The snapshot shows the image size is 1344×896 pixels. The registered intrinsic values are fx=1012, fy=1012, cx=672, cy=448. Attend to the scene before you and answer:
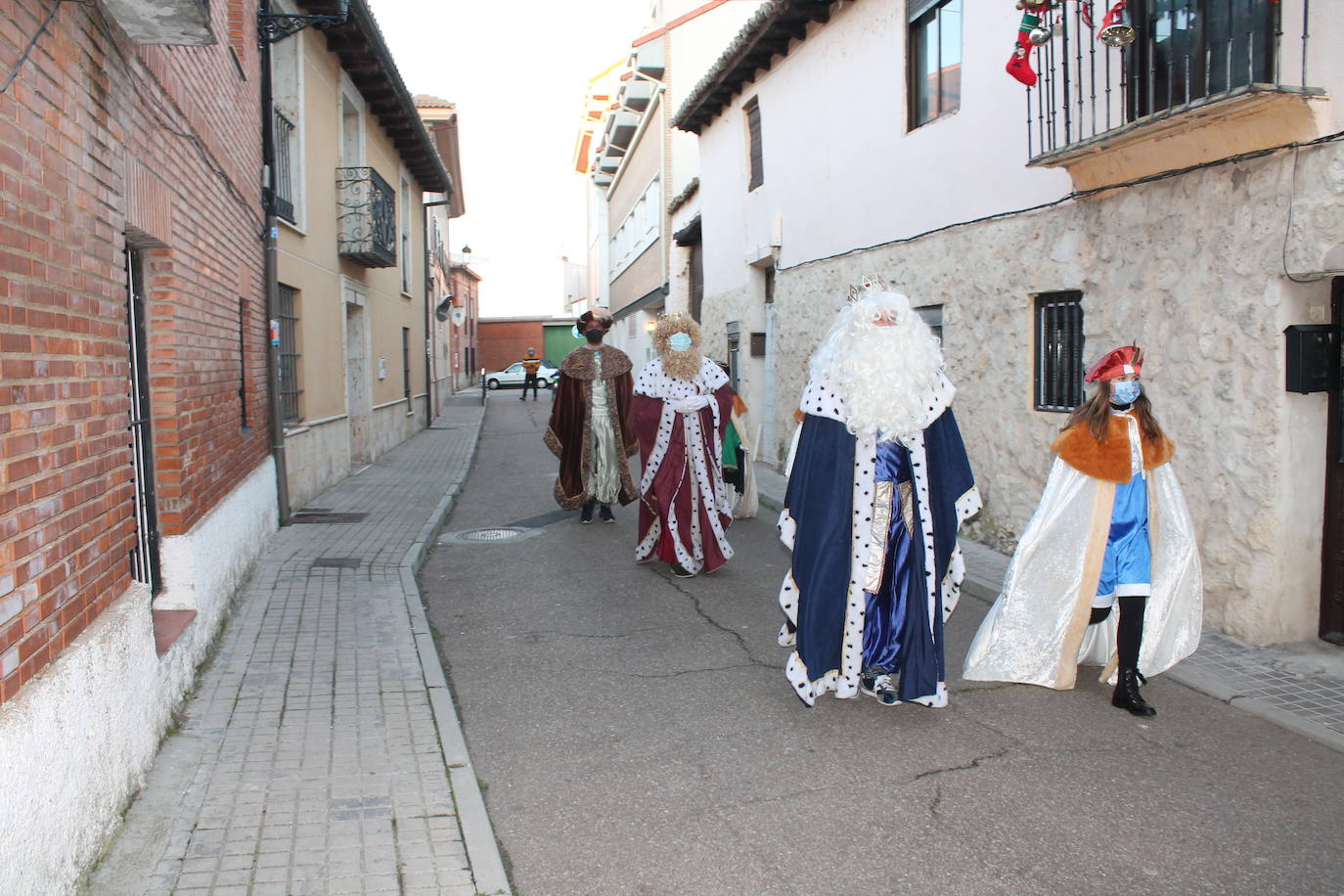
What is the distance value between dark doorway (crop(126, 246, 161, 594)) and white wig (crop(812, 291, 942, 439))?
330 cm

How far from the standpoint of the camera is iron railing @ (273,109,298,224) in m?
10.8

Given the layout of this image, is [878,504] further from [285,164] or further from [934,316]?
[285,164]

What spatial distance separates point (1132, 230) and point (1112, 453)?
2521 millimetres

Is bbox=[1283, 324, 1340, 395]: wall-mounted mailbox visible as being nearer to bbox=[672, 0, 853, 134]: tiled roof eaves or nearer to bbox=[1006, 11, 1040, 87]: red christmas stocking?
bbox=[1006, 11, 1040, 87]: red christmas stocking

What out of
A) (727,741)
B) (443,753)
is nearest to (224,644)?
(443,753)

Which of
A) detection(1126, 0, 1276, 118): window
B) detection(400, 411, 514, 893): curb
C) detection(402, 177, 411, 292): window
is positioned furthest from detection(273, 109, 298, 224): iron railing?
detection(402, 177, 411, 292): window

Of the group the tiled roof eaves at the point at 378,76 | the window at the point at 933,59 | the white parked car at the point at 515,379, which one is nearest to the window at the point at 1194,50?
the window at the point at 933,59

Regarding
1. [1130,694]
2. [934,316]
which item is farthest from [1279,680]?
[934,316]

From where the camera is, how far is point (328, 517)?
A: 10195mm

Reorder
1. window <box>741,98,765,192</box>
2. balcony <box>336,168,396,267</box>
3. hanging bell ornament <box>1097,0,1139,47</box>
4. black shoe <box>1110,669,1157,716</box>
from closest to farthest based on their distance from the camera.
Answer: black shoe <box>1110,669,1157,716</box>, hanging bell ornament <box>1097,0,1139,47</box>, balcony <box>336,168,396,267</box>, window <box>741,98,765,192</box>

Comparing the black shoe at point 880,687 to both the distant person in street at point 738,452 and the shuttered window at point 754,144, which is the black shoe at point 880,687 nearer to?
the distant person in street at point 738,452

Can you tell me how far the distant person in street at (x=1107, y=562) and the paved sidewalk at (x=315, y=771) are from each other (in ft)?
8.84

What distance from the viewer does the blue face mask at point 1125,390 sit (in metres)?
4.69

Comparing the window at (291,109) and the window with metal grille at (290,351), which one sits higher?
the window at (291,109)
